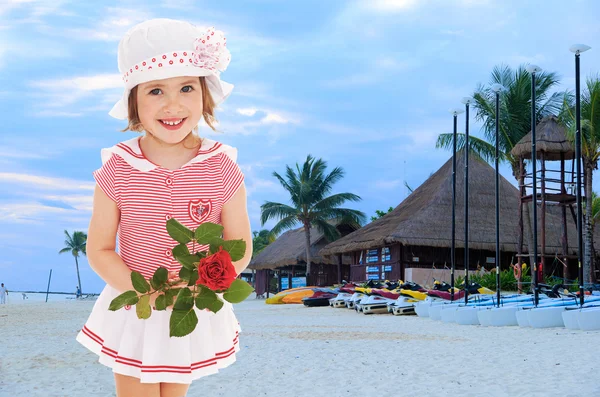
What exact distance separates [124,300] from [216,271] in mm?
290

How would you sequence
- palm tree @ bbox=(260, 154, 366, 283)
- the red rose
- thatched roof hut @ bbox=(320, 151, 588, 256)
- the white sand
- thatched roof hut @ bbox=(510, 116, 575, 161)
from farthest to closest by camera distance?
1. palm tree @ bbox=(260, 154, 366, 283)
2. thatched roof hut @ bbox=(320, 151, 588, 256)
3. thatched roof hut @ bbox=(510, 116, 575, 161)
4. the white sand
5. the red rose

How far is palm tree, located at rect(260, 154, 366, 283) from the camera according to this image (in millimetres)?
36000

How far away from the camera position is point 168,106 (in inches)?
79.8

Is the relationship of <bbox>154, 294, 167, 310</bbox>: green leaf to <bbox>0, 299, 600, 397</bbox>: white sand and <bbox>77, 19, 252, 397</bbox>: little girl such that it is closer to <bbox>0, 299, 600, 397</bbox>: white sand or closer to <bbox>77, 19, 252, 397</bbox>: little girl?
<bbox>77, 19, 252, 397</bbox>: little girl

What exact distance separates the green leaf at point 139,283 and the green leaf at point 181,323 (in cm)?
12

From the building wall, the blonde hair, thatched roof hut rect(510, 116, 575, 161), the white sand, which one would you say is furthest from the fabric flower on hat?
the building wall

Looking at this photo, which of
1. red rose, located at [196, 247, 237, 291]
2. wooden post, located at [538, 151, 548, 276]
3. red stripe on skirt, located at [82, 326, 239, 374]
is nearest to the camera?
red rose, located at [196, 247, 237, 291]

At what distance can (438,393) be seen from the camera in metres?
6.76

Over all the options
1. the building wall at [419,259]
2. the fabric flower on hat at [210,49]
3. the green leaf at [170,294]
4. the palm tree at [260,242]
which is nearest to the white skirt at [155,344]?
the green leaf at [170,294]

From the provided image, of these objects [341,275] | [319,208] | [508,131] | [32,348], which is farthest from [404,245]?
[32,348]

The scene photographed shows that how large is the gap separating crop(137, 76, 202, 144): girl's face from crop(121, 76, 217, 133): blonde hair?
5cm

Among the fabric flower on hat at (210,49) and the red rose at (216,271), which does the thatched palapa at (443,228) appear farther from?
the red rose at (216,271)

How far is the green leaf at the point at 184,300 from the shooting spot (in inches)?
69.6

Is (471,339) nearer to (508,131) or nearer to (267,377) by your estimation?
(267,377)
